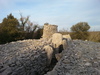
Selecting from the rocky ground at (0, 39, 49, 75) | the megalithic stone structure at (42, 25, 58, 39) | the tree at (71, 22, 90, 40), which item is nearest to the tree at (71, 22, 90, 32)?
the tree at (71, 22, 90, 40)

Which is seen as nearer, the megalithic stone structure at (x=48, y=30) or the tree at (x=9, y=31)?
the megalithic stone structure at (x=48, y=30)

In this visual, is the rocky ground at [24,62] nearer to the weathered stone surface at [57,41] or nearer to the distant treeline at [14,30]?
the weathered stone surface at [57,41]

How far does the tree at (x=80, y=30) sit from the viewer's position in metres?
13.9

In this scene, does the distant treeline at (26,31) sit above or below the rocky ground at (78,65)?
above

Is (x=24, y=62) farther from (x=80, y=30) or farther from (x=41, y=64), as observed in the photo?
(x=80, y=30)

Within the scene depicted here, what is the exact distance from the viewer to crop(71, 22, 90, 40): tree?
13891 mm

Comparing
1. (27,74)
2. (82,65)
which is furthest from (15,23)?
(82,65)

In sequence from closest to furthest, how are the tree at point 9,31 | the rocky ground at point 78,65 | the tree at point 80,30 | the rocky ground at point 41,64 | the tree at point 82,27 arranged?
the rocky ground at point 78,65
the rocky ground at point 41,64
the tree at point 9,31
the tree at point 80,30
the tree at point 82,27

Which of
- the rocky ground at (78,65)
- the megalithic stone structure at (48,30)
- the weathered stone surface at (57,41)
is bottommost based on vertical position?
the rocky ground at (78,65)

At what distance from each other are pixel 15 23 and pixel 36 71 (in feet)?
27.4

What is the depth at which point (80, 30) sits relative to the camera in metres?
14.2

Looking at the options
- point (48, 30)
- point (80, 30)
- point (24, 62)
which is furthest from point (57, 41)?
point (80, 30)

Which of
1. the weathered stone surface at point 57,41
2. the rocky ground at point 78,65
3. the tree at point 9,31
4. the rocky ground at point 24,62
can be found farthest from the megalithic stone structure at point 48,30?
the rocky ground at point 78,65

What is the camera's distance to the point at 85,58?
468 centimetres
